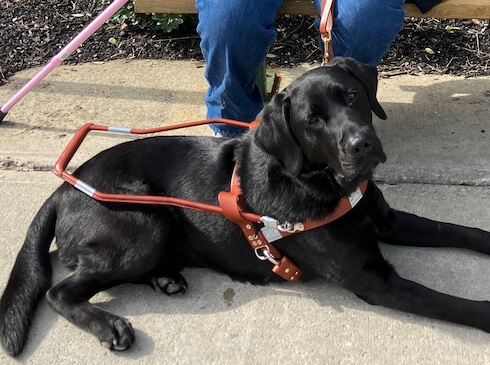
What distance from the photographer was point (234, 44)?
2.83 meters

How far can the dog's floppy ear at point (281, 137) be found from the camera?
223cm

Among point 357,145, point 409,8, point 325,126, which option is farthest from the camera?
point 409,8

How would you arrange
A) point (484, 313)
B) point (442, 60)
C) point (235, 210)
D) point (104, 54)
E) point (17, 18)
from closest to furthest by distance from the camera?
point (484, 313) → point (235, 210) → point (442, 60) → point (104, 54) → point (17, 18)

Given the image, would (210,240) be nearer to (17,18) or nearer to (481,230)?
(481,230)

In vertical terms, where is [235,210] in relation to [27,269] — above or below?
above

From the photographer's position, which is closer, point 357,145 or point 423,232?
point 357,145

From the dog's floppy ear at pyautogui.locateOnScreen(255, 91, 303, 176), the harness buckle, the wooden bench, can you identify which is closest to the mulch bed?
the wooden bench

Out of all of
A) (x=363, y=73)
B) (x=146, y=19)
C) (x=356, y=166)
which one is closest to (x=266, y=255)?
(x=356, y=166)

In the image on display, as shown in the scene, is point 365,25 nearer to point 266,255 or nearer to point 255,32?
point 255,32

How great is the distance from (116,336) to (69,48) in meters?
1.91

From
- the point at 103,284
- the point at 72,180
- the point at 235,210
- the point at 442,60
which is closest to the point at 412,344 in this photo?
the point at 235,210

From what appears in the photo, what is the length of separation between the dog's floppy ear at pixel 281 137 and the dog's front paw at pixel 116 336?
897mm

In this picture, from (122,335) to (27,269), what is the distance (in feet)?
1.85

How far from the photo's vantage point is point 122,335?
2.30 m
